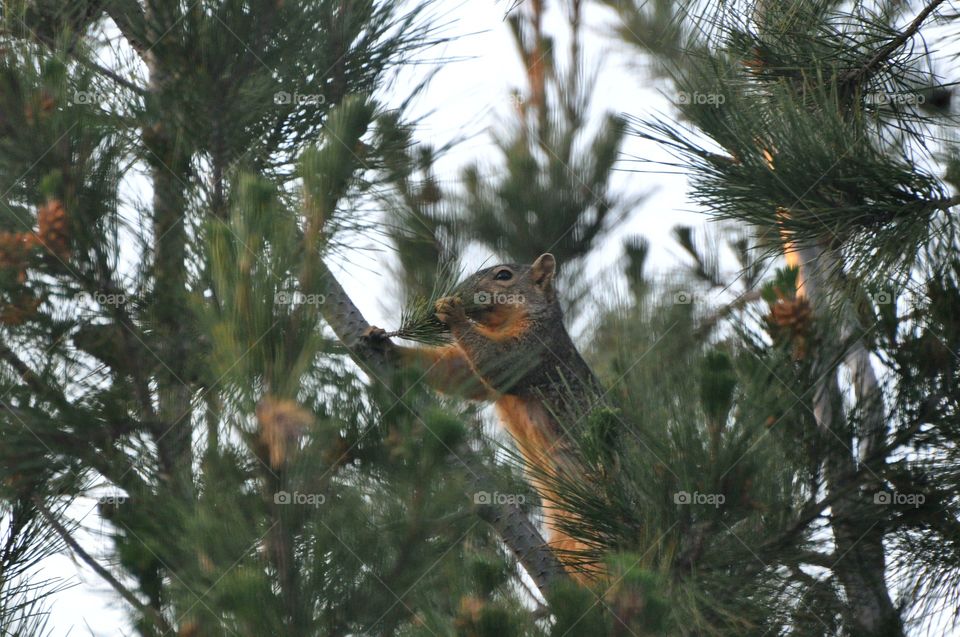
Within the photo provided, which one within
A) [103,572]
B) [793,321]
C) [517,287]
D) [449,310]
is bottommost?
[103,572]

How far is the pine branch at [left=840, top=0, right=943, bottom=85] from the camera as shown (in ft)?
→ 9.66

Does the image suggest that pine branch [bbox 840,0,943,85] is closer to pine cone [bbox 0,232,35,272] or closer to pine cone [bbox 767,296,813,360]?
pine cone [bbox 767,296,813,360]

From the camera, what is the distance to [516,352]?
4.06m

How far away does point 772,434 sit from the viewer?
272 centimetres

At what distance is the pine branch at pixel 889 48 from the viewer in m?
2.94

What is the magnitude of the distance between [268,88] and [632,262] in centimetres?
171

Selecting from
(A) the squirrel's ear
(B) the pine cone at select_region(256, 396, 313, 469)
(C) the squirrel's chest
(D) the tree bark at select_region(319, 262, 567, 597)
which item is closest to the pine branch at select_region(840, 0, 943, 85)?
(D) the tree bark at select_region(319, 262, 567, 597)

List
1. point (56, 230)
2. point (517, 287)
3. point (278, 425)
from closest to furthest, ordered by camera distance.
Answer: point (278, 425) → point (56, 230) → point (517, 287)

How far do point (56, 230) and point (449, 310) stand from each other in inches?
40.5

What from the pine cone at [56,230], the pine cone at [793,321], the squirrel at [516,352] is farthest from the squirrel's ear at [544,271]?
the pine cone at [56,230]

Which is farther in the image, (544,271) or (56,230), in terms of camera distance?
(544,271)

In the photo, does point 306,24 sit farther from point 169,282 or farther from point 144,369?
point 144,369

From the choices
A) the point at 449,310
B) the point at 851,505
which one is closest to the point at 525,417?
the point at 449,310

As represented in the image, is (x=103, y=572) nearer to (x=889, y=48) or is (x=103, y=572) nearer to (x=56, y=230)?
(x=56, y=230)
